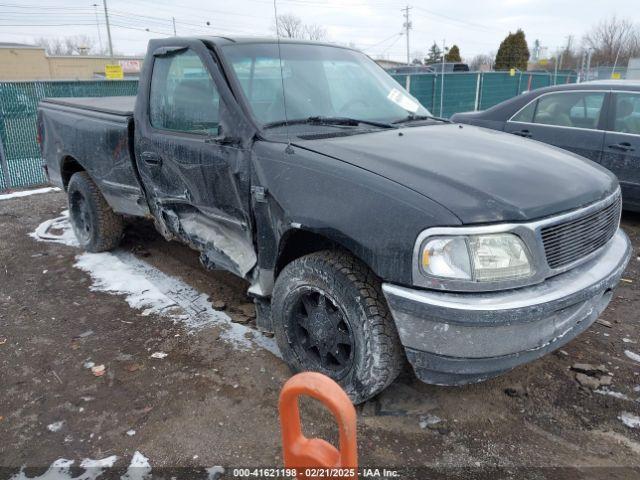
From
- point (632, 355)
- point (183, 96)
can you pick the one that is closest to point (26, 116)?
point (183, 96)

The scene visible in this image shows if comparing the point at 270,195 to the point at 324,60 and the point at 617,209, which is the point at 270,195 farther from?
the point at 617,209

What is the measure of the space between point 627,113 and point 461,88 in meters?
10.8

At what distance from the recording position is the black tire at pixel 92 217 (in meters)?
4.86

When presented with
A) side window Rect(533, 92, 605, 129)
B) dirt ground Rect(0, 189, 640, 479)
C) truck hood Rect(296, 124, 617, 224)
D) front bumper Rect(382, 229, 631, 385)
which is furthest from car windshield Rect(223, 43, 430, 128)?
side window Rect(533, 92, 605, 129)

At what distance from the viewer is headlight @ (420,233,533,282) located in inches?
83.3

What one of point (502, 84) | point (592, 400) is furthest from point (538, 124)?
point (502, 84)

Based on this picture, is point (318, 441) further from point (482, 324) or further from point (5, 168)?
point (5, 168)

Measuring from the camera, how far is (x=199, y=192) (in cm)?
331

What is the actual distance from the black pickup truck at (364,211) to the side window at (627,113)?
3186mm

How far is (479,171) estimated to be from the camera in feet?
8.04

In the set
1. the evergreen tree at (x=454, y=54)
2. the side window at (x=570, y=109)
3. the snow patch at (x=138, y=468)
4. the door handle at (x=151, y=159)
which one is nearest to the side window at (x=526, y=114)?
the side window at (x=570, y=109)

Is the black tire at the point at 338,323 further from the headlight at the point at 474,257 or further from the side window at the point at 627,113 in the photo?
the side window at the point at 627,113

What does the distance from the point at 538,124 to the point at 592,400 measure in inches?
170

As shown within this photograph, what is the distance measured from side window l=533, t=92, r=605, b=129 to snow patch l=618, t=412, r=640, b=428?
412cm
